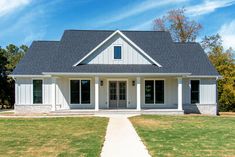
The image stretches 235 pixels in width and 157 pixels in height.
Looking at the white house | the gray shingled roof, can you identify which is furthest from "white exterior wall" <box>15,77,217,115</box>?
the gray shingled roof

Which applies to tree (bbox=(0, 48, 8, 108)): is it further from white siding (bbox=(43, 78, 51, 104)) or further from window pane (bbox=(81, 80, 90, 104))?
window pane (bbox=(81, 80, 90, 104))

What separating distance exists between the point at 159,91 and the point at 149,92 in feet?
2.56

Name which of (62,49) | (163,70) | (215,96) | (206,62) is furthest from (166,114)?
(62,49)

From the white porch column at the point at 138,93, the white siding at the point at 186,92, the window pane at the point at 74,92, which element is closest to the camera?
the white porch column at the point at 138,93

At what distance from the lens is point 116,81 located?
25.0 meters

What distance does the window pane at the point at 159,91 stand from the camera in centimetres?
2508

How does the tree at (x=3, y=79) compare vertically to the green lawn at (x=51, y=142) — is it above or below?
above

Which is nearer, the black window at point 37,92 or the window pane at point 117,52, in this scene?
the window pane at point 117,52

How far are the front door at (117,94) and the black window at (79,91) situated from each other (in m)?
1.80

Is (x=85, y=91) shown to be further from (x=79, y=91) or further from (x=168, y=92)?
(x=168, y=92)

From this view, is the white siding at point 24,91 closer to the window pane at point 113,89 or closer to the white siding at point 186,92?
the window pane at point 113,89

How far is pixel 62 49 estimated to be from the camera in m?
25.9

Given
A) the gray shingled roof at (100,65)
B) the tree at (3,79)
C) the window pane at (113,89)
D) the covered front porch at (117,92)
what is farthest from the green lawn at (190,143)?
the tree at (3,79)

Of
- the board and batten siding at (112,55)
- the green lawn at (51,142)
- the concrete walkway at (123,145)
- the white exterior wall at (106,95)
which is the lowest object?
the green lawn at (51,142)
